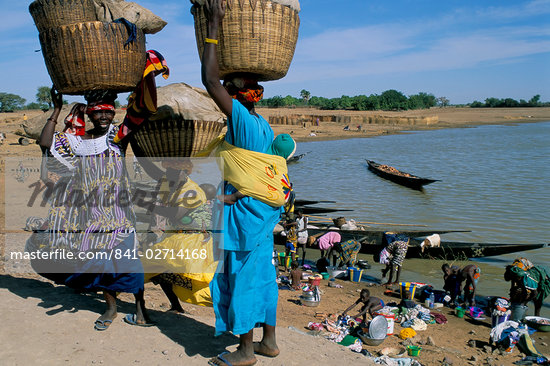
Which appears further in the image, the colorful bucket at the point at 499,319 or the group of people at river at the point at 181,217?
the colorful bucket at the point at 499,319

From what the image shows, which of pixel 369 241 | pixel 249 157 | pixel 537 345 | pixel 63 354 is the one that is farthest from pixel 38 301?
pixel 369 241

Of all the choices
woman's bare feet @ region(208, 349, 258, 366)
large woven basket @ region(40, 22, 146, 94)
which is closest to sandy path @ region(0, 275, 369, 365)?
woman's bare feet @ region(208, 349, 258, 366)

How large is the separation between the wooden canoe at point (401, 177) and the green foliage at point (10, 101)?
160ft

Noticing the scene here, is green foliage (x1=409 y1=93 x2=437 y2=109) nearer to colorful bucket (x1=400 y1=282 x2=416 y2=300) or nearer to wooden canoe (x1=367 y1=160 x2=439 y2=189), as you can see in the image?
wooden canoe (x1=367 y1=160 x2=439 y2=189)

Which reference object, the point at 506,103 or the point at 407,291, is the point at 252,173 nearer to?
the point at 407,291

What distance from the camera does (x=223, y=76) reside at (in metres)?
2.87

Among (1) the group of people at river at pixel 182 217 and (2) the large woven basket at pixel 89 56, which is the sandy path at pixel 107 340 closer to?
(1) the group of people at river at pixel 182 217

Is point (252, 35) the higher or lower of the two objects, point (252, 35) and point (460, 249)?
the higher

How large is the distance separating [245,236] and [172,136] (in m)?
1.93

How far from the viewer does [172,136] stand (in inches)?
171

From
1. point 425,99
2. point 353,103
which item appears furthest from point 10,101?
point 425,99

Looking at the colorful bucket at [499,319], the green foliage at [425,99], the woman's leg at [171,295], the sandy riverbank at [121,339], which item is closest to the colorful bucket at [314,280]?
the sandy riverbank at [121,339]

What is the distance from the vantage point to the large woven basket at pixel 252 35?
2678 mm

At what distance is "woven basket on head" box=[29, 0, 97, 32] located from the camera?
342cm
